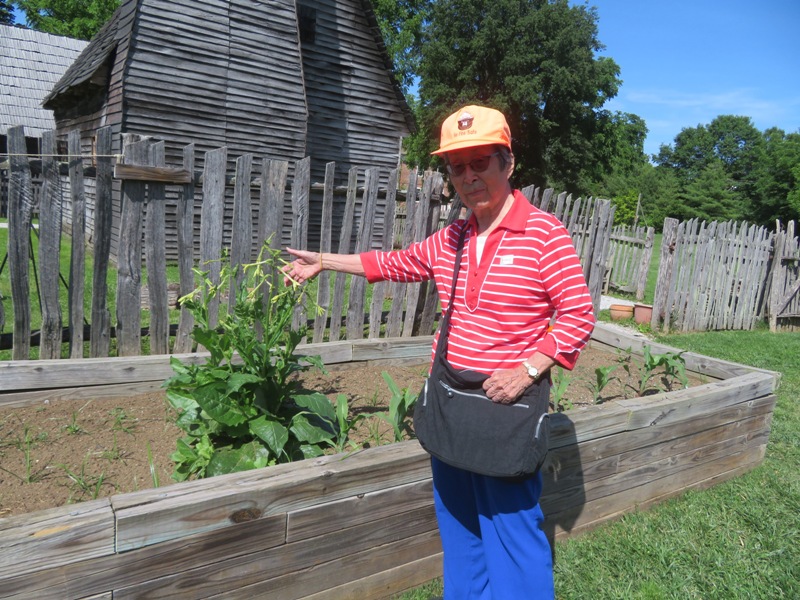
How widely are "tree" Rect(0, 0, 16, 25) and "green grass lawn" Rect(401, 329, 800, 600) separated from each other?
1971 inches

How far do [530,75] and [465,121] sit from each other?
34433 mm

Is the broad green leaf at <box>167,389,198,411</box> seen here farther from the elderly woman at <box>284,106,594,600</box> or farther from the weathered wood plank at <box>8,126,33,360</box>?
the weathered wood plank at <box>8,126,33,360</box>

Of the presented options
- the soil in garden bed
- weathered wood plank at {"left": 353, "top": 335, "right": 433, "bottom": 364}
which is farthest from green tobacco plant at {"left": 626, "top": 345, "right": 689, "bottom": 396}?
weathered wood plank at {"left": 353, "top": 335, "right": 433, "bottom": 364}

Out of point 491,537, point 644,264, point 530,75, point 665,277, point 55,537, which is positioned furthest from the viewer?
point 530,75

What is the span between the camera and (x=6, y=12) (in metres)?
40.3

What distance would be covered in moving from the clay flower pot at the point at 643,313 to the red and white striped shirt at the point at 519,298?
8.54 m

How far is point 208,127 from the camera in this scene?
12.0 meters

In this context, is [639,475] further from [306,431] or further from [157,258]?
[157,258]

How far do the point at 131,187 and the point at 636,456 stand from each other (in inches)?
134

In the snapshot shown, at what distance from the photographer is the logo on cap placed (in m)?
1.83

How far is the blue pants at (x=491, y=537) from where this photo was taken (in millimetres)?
1877


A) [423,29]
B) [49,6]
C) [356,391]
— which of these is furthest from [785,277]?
[49,6]

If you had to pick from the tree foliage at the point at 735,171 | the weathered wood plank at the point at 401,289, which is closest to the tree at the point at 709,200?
the tree foliage at the point at 735,171

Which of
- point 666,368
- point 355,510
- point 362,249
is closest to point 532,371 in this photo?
point 355,510
